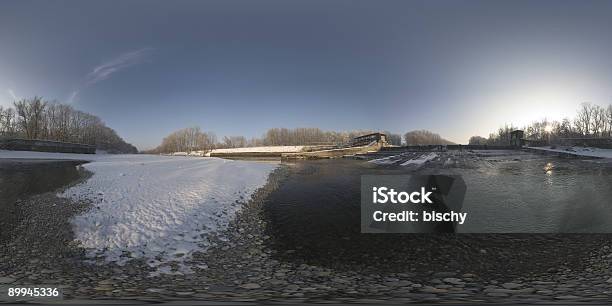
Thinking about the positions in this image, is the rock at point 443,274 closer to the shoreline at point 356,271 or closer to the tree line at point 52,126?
the shoreline at point 356,271

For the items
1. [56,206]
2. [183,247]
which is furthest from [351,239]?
[56,206]

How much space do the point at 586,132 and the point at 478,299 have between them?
312 feet

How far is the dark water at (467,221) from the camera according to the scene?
7.02 m

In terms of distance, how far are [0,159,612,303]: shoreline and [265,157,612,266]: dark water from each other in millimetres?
79

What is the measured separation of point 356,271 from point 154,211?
7369mm

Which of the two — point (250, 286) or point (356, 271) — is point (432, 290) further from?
point (250, 286)

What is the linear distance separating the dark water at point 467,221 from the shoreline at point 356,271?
79mm

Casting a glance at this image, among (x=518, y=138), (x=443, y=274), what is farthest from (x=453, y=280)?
(x=518, y=138)

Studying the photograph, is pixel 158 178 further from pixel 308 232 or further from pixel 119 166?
pixel 308 232

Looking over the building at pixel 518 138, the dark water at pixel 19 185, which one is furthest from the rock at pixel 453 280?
the building at pixel 518 138

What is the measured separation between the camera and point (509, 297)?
4.20m

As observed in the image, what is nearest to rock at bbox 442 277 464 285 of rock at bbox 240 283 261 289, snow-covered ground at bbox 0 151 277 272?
rock at bbox 240 283 261 289

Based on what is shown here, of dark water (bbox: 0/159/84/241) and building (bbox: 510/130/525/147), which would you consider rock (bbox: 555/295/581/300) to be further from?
building (bbox: 510/130/525/147)

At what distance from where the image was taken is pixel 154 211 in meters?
9.71
